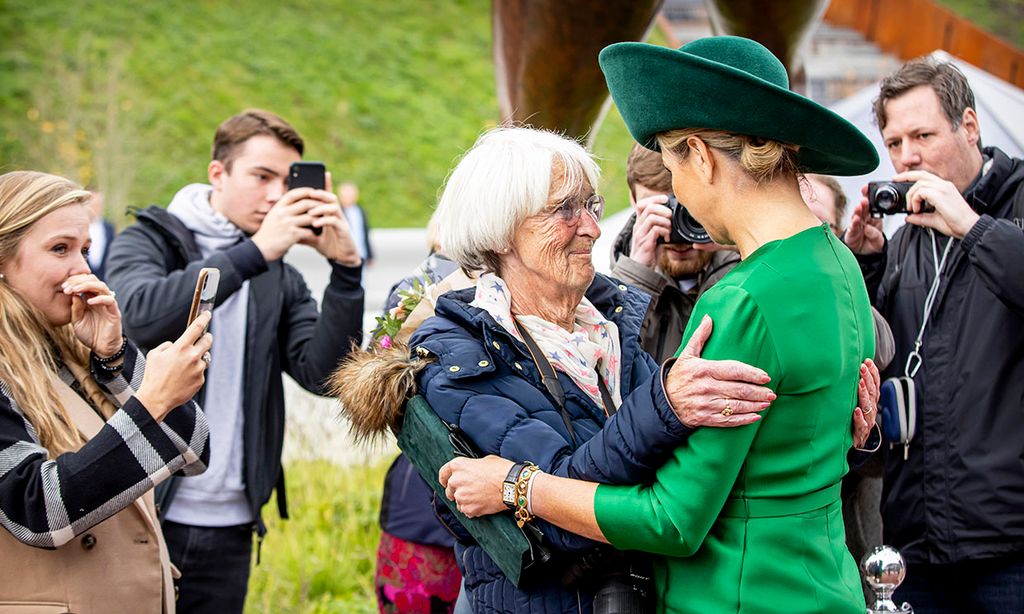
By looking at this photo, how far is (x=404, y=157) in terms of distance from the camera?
15.0m

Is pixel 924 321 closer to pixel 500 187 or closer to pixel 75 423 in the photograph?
pixel 500 187

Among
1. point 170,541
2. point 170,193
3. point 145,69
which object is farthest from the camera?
point 145,69

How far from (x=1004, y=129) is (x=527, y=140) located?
11.3ft

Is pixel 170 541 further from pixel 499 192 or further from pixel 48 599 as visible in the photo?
pixel 499 192

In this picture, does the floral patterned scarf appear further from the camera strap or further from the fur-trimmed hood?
the camera strap

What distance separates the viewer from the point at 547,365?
1.93m

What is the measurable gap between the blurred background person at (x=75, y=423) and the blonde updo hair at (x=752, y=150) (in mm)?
1083

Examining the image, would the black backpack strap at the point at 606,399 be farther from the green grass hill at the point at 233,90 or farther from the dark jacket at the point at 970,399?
Answer: the green grass hill at the point at 233,90

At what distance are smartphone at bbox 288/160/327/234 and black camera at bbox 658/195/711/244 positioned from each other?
1.02m

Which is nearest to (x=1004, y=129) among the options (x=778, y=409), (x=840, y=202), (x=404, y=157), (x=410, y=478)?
(x=840, y=202)

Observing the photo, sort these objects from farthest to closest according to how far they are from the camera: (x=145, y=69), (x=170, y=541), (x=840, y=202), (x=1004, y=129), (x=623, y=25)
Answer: (x=145, y=69) < (x=1004, y=129) < (x=623, y=25) < (x=840, y=202) < (x=170, y=541)

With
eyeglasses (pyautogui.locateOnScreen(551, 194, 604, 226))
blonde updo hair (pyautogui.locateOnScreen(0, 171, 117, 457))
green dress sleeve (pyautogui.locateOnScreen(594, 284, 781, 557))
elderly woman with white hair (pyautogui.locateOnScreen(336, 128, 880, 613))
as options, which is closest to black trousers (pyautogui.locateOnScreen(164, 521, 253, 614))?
blonde updo hair (pyautogui.locateOnScreen(0, 171, 117, 457))

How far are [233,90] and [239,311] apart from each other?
12.7 m

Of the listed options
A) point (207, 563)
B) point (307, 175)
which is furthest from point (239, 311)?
point (207, 563)
